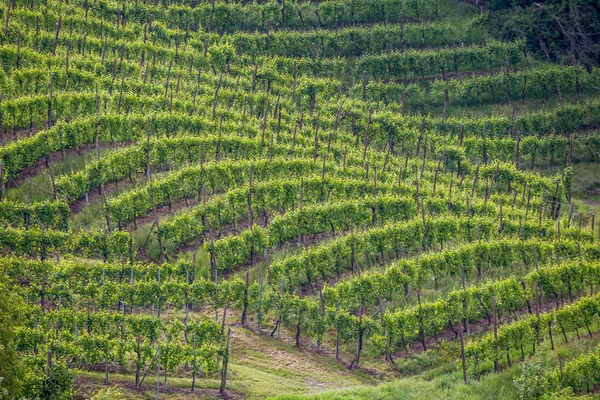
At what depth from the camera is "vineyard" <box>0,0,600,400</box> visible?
3206cm

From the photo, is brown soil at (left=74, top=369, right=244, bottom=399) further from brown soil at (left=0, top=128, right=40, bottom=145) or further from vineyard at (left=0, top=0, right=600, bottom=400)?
brown soil at (left=0, top=128, right=40, bottom=145)

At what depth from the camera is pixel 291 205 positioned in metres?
41.5

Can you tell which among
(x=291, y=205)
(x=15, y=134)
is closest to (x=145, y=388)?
(x=291, y=205)

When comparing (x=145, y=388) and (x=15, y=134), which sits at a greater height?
(x=15, y=134)

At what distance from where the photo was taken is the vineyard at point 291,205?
32.1 m

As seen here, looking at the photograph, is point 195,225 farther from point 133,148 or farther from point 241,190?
point 133,148

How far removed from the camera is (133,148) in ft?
139

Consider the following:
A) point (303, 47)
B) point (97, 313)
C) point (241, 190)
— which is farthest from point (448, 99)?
point (97, 313)

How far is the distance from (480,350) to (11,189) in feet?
68.1

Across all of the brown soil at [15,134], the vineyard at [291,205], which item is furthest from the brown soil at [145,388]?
the brown soil at [15,134]

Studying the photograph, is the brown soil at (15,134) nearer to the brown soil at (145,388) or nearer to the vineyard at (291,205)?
the vineyard at (291,205)

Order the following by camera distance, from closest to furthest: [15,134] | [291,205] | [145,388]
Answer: [145,388], [291,205], [15,134]

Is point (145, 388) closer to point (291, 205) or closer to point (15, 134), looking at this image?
point (291, 205)

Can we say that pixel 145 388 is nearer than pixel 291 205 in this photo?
Yes
